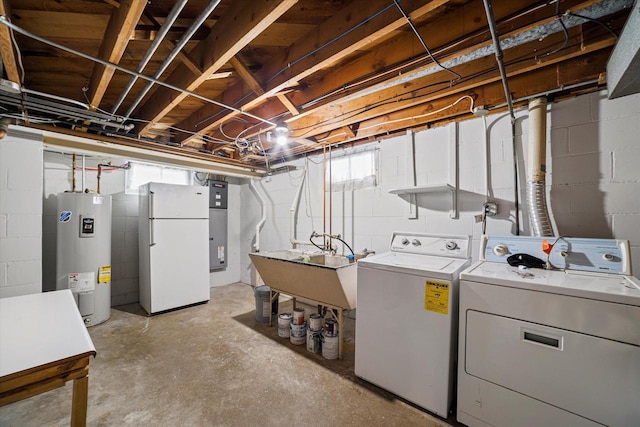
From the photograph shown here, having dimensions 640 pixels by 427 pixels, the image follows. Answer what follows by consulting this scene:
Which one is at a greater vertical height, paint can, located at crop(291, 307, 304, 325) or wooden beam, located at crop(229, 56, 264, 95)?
wooden beam, located at crop(229, 56, 264, 95)

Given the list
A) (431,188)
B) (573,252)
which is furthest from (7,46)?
(573,252)

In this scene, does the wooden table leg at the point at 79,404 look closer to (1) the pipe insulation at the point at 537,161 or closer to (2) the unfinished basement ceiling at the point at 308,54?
(2) the unfinished basement ceiling at the point at 308,54

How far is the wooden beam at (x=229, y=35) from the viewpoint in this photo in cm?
129

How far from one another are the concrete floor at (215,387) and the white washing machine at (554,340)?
48 centimetres

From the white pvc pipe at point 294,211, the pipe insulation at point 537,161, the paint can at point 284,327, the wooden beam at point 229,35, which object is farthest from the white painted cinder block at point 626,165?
the white pvc pipe at point 294,211

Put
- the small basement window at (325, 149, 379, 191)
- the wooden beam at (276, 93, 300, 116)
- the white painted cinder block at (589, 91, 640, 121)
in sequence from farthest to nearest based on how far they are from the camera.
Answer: the small basement window at (325, 149, 379, 191)
the wooden beam at (276, 93, 300, 116)
the white painted cinder block at (589, 91, 640, 121)

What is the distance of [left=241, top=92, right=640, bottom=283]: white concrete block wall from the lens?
1840 mm

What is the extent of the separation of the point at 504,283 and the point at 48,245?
15.2 feet

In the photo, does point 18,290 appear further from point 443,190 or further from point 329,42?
point 443,190

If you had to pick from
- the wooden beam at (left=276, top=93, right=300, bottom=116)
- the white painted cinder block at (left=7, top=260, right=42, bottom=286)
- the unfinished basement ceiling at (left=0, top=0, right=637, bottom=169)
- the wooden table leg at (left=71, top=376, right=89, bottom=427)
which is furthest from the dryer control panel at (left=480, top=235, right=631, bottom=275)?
the white painted cinder block at (left=7, top=260, right=42, bottom=286)

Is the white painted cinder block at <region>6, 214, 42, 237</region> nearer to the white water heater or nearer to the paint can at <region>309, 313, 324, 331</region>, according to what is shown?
the white water heater

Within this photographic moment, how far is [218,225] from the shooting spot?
4559mm

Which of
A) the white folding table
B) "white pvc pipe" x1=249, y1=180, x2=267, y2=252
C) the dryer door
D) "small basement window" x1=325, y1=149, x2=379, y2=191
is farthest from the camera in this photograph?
"white pvc pipe" x1=249, y1=180, x2=267, y2=252

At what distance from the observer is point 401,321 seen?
1.85 m
